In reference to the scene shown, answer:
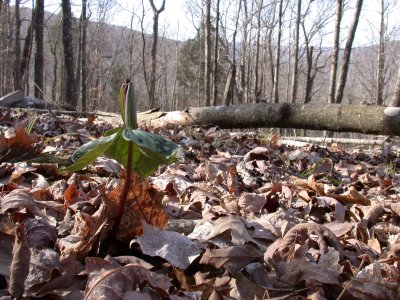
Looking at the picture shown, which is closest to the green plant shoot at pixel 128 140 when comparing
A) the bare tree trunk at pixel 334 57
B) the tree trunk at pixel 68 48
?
the tree trunk at pixel 68 48

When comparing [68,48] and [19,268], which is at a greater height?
[68,48]

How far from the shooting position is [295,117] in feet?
18.5

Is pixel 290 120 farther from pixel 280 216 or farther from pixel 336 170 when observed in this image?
pixel 280 216

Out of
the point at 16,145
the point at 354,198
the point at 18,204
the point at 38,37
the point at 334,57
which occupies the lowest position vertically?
the point at 354,198

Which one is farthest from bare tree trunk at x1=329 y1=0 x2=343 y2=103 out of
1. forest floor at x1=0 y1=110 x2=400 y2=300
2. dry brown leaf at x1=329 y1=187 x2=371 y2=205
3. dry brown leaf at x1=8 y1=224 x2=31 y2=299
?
dry brown leaf at x1=8 y1=224 x2=31 y2=299

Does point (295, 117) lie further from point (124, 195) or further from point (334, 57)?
point (334, 57)

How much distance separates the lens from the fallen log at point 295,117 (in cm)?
505

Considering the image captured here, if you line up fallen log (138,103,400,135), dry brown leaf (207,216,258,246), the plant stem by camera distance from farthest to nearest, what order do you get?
fallen log (138,103,400,135) < dry brown leaf (207,216,258,246) < the plant stem

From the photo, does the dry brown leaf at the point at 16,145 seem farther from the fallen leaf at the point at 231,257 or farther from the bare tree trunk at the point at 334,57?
the bare tree trunk at the point at 334,57

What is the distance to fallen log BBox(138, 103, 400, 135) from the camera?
199 inches

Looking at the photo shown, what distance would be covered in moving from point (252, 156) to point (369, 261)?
1875 mm

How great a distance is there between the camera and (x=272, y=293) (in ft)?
3.06

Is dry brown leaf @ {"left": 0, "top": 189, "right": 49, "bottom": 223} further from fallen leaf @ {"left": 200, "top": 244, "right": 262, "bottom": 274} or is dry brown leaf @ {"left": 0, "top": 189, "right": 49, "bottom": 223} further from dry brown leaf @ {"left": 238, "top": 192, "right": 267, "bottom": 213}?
dry brown leaf @ {"left": 238, "top": 192, "right": 267, "bottom": 213}

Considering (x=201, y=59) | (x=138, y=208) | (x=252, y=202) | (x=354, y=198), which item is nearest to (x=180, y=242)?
(x=138, y=208)
